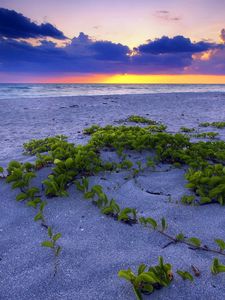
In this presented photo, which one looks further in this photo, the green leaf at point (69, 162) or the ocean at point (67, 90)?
the ocean at point (67, 90)

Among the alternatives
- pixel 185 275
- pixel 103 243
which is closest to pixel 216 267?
pixel 185 275

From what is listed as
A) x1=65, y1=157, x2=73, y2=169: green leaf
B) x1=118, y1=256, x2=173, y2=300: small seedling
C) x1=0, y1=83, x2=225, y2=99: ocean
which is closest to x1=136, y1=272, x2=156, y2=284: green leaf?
x1=118, y1=256, x2=173, y2=300: small seedling

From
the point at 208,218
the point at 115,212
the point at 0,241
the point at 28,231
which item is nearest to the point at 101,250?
the point at 115,212

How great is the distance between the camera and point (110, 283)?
7.00 feet

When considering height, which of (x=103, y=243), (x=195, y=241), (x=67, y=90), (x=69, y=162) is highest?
(x=69, y=162)

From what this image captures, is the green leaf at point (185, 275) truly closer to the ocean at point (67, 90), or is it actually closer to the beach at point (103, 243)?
the beach at point (103, 243)

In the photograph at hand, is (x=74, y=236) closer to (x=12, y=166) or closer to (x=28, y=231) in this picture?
(x=28, y=231)

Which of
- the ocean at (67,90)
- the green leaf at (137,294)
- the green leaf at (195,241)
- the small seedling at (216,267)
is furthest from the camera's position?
the ocean at (67,90)

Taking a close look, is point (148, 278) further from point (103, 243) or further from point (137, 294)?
point (103, 243)

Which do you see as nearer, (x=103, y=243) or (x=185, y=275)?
(x=185, y=275)

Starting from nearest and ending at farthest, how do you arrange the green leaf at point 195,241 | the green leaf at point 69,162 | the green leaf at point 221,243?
the green leaf at point 221,243
the green leaf at point 195,241
the green leaf at point 69,162

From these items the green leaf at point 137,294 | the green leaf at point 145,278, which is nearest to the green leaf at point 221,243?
the green leaf at point 145,278

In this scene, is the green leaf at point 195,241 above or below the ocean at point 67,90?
above

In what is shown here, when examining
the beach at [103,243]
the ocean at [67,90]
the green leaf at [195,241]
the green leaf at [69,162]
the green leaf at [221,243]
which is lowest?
the ocean at [67,90]
